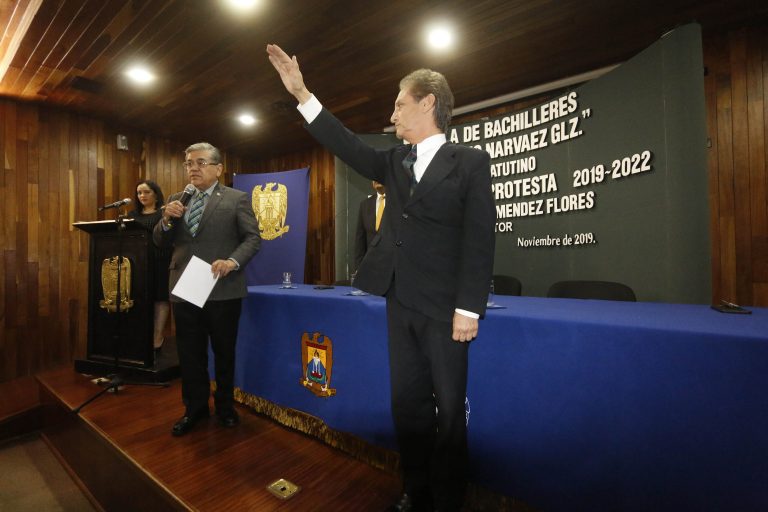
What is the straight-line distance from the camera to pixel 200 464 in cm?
187

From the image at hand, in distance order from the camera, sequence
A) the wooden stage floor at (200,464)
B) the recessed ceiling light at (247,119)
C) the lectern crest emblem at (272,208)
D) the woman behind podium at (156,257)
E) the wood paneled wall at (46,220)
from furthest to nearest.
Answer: the lectern crest emblem at (272,208)
the recessed ceiling light at (247,119)
the wood paneled wall at (46,220)
the woman behind podium at (156,257)
the wooden stage floor at (200,464)

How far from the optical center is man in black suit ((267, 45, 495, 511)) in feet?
3.97

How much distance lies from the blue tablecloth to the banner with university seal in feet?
11.6

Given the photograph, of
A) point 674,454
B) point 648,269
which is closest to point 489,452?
point 674,454

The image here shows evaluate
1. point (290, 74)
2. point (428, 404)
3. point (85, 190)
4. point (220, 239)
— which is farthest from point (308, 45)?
point (85, 190)

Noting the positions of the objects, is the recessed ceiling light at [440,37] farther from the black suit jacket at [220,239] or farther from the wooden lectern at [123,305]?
the wooden lectern at [123,305]

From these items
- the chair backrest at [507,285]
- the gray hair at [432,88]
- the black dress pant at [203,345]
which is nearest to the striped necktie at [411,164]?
the gray hair at [432,88]

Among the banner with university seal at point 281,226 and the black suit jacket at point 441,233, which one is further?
the banner with university seal at point 281,226

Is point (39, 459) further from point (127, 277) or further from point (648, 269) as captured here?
point (648, 269)

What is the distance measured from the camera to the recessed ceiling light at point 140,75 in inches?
136

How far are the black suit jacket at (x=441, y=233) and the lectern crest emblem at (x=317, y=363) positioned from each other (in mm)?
880

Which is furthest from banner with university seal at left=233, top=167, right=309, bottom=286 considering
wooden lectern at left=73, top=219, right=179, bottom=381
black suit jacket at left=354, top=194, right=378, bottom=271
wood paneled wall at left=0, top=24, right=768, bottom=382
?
wooden lectern at left=73, top=219, right=179, bottom=381

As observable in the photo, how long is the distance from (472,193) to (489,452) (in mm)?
1042

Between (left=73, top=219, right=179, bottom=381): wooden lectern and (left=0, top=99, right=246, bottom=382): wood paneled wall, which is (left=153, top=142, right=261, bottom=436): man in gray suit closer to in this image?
(left=73, top=219, right=179, bottom=381): wooden lectern
